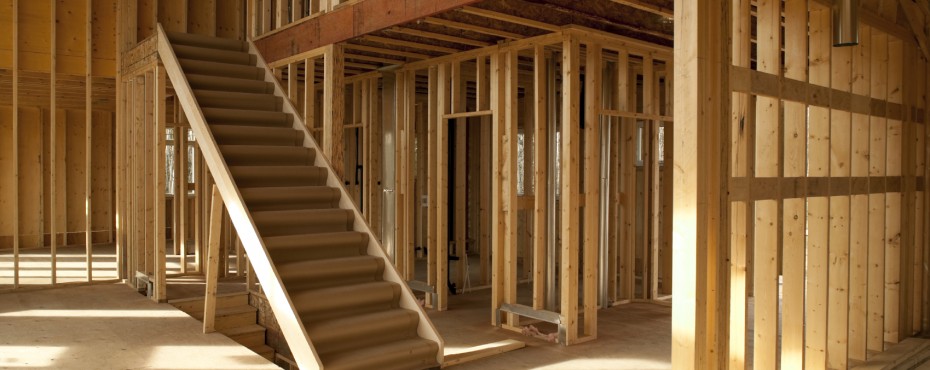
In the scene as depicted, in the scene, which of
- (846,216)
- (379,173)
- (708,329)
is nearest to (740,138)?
(708,329)

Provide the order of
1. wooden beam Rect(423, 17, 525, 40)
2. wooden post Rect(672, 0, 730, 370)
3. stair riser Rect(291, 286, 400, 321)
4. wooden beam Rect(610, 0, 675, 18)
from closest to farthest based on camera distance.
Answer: wooden post Rect(672, 0, 730, 370)
stair riser Rect(291, 286, 400, 321)
wooden beam Rect(610, 0, 675, 18)
wooden beam Rect(423, 17, 525, 40)

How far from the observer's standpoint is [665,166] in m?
9.55

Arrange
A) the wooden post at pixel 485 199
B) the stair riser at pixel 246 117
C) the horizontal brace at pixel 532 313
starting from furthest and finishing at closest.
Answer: the wooden post at pixel 485 199, the stair riser at pixel 246 117, the horizontal brace at pixel 532 313

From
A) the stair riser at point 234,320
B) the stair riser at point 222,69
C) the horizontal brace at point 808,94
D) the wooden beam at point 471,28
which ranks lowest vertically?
the stair riser at point 234,320

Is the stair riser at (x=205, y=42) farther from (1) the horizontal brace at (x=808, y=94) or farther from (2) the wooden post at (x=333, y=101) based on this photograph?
(1) the horizontal brace at (x=808, y=94)

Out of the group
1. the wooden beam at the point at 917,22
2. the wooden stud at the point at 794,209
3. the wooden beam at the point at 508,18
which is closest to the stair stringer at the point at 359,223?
the wooden beam at the point at 508,18

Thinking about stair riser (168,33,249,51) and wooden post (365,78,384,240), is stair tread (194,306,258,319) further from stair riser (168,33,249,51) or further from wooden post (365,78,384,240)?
stair riser (168,33,249,51)

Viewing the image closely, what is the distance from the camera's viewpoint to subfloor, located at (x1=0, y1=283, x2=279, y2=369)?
17.1ft

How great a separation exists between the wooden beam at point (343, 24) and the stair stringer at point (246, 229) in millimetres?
1252

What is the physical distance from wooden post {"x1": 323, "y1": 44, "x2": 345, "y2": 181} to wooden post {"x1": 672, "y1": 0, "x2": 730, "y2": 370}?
4.12 metres

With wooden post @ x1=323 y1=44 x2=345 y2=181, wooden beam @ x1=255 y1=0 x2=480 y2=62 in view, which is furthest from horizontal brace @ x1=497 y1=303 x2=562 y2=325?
wooden beam @ x1=255 y1=0 x2=480 y2=62

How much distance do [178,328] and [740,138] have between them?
4867 mm

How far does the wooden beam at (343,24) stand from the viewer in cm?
610

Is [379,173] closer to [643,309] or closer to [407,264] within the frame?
[407,264]
